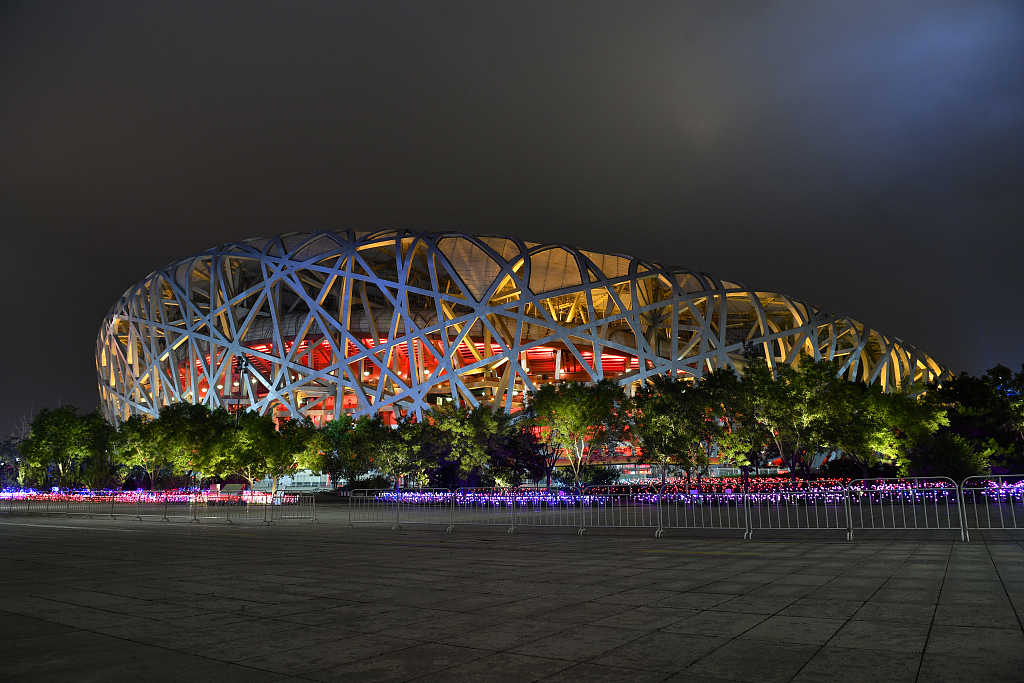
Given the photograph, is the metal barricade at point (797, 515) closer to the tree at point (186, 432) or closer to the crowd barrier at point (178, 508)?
the crowd barrier at point (178, 508)

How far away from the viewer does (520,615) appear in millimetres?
6398

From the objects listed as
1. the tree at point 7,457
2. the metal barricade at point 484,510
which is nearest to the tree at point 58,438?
the metal barricade at point 484,510

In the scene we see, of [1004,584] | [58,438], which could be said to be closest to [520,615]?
[1004,584]

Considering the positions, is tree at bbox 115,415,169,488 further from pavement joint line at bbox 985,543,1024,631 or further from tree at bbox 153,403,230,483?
pavement joint line at bbox 985,543,1024,631

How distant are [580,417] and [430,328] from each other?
23.7m

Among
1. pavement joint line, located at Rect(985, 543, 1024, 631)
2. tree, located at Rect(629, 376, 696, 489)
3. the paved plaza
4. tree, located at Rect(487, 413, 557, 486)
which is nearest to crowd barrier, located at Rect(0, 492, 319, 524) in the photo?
tree, located at Rect(487, 413, 557, 486)

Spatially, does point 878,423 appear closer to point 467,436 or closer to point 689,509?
point 689,509

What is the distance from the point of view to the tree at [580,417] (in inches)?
1454

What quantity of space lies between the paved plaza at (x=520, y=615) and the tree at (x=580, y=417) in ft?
79.6

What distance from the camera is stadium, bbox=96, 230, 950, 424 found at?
57.2 meters

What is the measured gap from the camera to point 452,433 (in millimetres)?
42656

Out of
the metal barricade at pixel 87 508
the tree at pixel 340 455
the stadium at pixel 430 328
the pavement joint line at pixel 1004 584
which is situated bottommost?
the metal barricade at pixel 87 508

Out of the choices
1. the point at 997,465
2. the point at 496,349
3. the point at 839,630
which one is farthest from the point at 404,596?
the point at 496,349

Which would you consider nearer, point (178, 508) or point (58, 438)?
point (178, 508)
